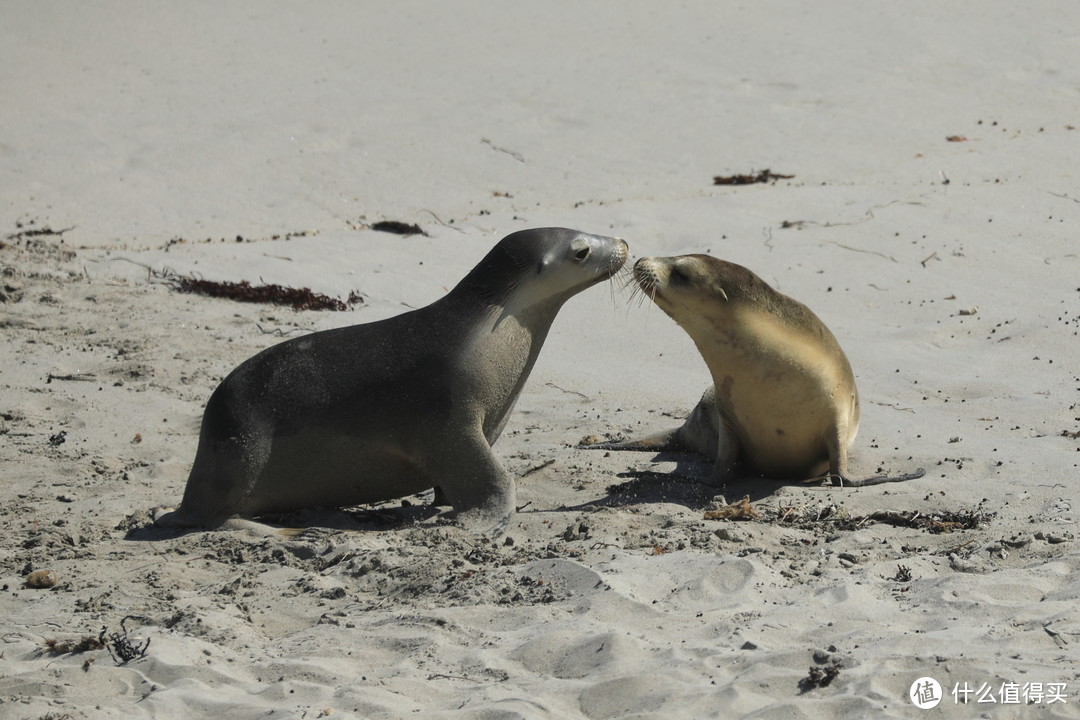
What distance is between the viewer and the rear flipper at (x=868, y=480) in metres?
5.52

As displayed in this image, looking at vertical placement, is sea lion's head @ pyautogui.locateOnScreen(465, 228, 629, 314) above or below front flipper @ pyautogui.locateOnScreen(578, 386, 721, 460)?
above

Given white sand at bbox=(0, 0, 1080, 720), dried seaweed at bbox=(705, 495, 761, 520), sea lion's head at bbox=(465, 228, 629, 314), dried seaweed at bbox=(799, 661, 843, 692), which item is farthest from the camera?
sea lion's head at bbox=(465, 228, 629, 314)

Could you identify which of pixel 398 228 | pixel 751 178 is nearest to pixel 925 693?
pixel 398 228

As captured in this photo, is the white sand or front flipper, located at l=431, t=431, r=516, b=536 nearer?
the white sand

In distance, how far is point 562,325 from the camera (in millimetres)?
8227

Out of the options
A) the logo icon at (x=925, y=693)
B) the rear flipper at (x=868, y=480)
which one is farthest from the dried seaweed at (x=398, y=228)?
the logo icon at (x=925, y=693)

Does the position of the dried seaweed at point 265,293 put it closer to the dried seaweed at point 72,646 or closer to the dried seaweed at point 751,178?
the dried seaweed at point 751,178

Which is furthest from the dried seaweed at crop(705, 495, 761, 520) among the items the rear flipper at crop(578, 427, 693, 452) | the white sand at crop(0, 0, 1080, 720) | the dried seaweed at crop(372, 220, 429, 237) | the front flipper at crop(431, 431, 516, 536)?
the dried seaweed at crop(372, 220, 429, 237)

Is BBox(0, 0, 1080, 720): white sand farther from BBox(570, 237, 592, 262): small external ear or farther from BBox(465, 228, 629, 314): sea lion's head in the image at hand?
BBox(570, 237, 592, 262): small external ear

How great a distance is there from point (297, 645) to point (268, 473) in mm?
1378

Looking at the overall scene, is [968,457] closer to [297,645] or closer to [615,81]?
[297,645]

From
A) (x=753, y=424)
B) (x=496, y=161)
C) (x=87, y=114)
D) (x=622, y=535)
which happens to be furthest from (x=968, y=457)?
(x=87, y=114)

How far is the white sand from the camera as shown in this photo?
375 cm

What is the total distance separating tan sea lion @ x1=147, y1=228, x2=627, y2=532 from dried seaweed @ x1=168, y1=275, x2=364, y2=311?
3064mm
